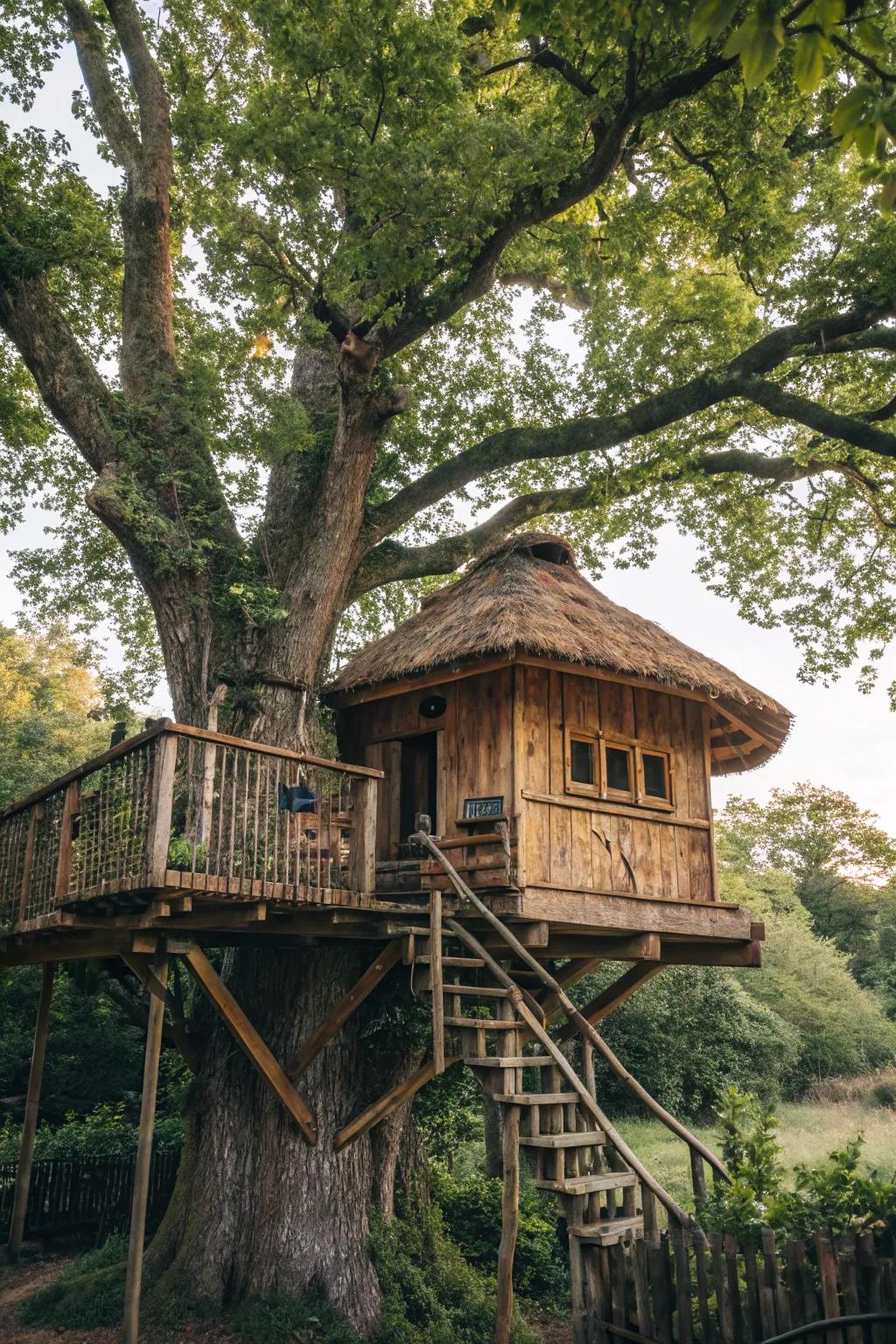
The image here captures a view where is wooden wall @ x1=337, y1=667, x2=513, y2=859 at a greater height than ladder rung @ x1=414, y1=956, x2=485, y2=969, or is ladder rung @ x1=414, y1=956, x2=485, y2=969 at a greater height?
wooden wall @ x1=337, y1=667, x2=513, y2=859

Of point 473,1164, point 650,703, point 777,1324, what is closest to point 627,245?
point 650,703

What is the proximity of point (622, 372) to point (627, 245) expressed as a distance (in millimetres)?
1592

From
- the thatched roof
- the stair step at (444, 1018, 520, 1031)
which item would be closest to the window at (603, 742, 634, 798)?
the thatched roof

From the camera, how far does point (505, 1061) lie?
8.02 meters

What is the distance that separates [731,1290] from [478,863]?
450 cm

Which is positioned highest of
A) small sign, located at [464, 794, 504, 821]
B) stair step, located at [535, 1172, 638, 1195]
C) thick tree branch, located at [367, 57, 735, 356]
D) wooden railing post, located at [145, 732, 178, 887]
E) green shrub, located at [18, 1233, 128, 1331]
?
thick tree branch, located at [367, 57, 735, 356]

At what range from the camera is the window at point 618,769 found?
10664mm

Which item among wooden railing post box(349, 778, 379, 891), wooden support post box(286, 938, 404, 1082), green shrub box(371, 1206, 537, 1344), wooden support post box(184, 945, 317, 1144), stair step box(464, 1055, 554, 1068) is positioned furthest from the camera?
green shrub box(371, 1206, 537, 1344)

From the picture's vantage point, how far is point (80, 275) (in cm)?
1378

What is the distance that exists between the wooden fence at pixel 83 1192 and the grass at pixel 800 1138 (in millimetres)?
7729

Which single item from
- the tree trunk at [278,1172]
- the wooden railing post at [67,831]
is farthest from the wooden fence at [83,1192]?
the wooden railing post at [67,831]

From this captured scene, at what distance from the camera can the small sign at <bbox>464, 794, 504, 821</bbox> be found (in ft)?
32.8

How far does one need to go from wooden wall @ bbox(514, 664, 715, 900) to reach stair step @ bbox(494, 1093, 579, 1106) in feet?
Result: 6.96

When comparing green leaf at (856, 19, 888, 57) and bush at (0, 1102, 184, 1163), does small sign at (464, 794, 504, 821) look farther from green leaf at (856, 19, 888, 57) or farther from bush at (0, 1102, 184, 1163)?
green leaf at (856, 19, 888, 57)
